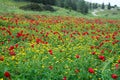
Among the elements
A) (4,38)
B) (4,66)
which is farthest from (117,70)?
(4,38)

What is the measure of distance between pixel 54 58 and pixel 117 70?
1888 mm

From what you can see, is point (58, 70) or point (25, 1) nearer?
point (58, 70)

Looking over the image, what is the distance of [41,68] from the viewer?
7.02m

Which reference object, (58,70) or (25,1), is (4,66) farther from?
(25,1)

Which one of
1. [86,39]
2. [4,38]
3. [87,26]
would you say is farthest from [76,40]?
[87,26]

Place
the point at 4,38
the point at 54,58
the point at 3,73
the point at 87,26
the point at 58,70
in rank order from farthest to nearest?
the point at 87,26 < the point at 4,38 < the point at 54,58 < the point at 58,70 < the point at 3,73

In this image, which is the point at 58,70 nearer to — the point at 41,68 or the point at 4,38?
the point at 41,68

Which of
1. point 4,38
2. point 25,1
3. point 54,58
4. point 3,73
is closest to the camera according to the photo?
point 3,73

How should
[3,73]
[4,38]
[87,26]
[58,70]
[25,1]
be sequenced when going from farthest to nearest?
[25,1] < [87,26] < [4,38] < [58,70] < [3,73]

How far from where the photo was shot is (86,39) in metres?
12.0

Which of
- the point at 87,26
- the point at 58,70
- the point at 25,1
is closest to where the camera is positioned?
the point at 58,70

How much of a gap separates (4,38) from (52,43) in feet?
6.62

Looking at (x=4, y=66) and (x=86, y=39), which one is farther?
(x=86, y=39)

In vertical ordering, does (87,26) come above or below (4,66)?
below
